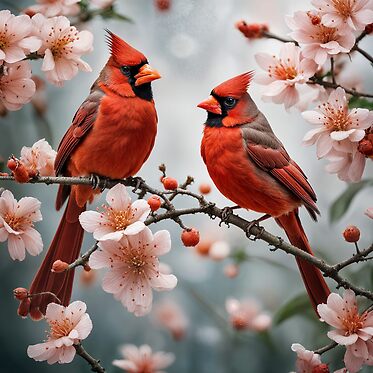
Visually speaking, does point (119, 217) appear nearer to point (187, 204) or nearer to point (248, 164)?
point (248, 164)

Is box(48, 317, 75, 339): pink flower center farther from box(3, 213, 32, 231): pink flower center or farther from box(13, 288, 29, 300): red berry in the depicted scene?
box(3, 213, 32, 231): pink flower center

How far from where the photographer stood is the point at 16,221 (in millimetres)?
1400

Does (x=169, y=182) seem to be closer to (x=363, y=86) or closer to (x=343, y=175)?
(x=343, y=175)

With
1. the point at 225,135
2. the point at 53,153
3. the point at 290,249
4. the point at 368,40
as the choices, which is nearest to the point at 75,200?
A: the point at 53,153

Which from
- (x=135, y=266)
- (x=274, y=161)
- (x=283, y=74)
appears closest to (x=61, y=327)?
(x=135, y=266)

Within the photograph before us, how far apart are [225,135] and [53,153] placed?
0.35m

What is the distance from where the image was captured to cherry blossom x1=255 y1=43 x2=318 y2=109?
1.46 meters

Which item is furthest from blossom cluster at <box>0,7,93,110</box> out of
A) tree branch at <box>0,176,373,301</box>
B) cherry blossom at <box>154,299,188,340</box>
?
cherry blossom at <box>154,299,188,340</box>

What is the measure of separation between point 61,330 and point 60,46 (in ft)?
1.74

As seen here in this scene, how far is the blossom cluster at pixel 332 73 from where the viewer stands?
53.9 inches

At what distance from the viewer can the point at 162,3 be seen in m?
1.98

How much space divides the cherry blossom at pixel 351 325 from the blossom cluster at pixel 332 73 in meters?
0.23

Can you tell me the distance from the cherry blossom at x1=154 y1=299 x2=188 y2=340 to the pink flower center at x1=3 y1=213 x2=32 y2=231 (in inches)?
33.0

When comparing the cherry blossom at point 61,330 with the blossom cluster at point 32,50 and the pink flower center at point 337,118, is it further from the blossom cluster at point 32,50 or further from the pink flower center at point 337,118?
the pink flower center at point 337,118
